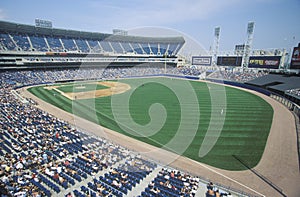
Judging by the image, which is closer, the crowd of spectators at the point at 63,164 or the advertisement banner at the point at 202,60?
A: the crowd of spectators at the point at 63,164

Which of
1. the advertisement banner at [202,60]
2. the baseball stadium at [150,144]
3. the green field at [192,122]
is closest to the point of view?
the baseball stadium at [150,144]

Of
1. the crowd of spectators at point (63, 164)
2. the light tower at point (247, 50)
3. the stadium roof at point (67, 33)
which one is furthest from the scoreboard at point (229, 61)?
the crowd of spectators at point (63, 164)

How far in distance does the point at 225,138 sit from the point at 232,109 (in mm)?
12372

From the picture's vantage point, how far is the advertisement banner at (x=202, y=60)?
73.8 meters

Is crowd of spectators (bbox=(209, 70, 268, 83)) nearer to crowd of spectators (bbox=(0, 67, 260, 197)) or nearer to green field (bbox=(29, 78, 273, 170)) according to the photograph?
green field (bbox=(29, 78, 273, 170))

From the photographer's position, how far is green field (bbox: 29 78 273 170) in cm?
1669

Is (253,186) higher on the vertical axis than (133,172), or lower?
lower

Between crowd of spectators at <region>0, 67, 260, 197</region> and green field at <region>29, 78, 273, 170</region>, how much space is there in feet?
14.0

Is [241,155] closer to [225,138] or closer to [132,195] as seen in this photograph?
[225,138]

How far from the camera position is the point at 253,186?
485 inches

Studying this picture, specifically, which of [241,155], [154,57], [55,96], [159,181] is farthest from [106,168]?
[154,57]

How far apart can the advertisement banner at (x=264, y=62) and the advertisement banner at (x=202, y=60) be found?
792 inches

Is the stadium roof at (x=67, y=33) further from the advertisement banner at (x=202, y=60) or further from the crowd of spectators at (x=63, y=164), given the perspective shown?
the crowd of spectators at (x=63, y=164)

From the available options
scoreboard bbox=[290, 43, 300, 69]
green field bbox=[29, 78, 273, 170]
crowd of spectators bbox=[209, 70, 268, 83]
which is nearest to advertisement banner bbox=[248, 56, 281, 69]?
crowd of spectators bbox=[209, 70, 268, 83]
